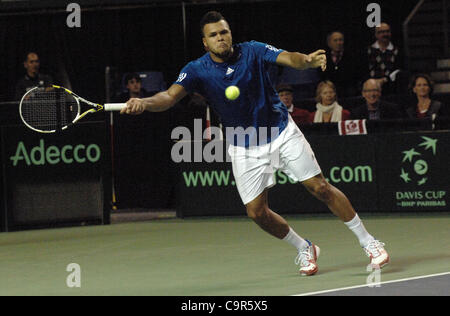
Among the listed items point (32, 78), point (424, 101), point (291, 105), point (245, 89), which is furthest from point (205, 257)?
point (32, 78)

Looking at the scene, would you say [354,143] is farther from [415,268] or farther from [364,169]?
[415,268]

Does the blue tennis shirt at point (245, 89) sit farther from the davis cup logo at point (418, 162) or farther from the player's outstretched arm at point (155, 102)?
the davis cup logo at point (418, 162)

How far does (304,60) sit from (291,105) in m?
5.97

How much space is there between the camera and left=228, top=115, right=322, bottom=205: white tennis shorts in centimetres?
742

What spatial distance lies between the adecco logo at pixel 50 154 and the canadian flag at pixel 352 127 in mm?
3067

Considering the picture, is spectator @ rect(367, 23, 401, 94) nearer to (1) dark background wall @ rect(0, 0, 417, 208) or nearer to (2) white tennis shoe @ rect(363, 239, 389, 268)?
(1) dark background wall @ rect(0, 0, 417, 208)

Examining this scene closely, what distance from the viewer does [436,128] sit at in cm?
1173

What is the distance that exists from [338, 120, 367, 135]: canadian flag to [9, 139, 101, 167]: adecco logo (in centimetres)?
307

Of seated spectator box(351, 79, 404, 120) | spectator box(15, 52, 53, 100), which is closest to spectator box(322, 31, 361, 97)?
seated spectator box(351, 79, 404, 120)

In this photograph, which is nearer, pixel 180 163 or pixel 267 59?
pixel 267 59

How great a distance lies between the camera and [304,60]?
684 centimetres

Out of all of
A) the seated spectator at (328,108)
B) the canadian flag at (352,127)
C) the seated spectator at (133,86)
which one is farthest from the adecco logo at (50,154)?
the canadian flag at (352,127)

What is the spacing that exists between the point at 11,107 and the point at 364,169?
4.28m
